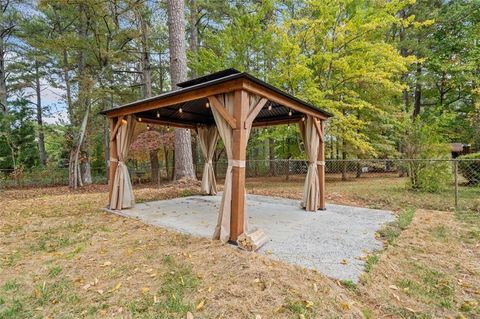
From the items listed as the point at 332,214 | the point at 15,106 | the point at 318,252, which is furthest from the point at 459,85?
the point at 15,106

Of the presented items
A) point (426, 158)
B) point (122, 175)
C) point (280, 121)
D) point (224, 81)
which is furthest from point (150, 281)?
point (426, 158)

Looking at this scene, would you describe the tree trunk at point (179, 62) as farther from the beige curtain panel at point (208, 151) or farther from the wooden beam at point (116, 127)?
the wooden beam at point (116, 127)

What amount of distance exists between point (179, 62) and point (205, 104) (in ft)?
10.1

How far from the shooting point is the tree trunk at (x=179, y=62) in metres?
7.84

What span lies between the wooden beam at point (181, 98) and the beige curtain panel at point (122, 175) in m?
Result: 0.35

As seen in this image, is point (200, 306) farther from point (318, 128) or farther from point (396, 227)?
point (318, 128)

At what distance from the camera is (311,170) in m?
5.48

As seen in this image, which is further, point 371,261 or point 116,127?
point 116,127

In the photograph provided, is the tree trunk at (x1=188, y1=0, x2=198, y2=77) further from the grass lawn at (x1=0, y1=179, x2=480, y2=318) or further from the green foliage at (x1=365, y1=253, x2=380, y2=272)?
the green foliage at (x1=365, y1=253, x2=380, y2=272)

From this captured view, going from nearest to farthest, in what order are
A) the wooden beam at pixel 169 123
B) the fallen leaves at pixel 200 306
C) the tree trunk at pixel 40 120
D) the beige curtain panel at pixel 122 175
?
the fallen leaves at pixel 200 306, the beige curtain panel at pixel 122 175, the wooden beam at pixel 169 123, the tree trunk at pixel 40 120

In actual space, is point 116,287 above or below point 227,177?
below

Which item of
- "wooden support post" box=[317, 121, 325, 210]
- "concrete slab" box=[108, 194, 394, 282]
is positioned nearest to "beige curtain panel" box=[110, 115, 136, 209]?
"concrete slab" box=[108, 194, 394, 282]

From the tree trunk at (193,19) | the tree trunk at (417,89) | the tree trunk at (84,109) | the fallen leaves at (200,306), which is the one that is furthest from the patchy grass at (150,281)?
the tree trunk at (417,89)

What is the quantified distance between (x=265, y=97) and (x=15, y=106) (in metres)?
16.5
